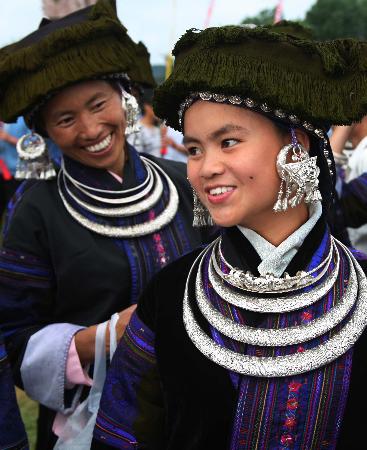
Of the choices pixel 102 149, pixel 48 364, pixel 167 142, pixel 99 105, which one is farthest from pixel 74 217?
pixel 167 142

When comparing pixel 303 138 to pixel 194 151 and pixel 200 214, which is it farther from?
pixel 200 214

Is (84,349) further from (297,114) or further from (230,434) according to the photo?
(297,114)

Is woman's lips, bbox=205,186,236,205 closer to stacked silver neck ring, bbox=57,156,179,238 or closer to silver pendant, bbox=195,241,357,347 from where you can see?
silver pendant, bbox=195,241,357,347

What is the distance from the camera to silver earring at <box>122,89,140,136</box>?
8.05ft

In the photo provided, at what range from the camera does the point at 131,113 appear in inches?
96.7

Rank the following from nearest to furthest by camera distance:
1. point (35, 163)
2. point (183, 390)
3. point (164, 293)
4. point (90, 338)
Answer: point (183, 390)
point (164, 293)
point (90, 338)
point (35, 163)

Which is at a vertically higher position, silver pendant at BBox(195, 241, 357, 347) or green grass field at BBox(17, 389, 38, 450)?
silver pendant at BBox(195, 241, 357, 347)

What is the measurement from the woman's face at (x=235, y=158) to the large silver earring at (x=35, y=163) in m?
1.05

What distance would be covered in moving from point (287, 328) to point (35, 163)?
137 centimetres

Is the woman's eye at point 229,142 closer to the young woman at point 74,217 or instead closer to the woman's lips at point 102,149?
the young woman at point 74,217

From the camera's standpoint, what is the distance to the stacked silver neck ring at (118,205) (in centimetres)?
233

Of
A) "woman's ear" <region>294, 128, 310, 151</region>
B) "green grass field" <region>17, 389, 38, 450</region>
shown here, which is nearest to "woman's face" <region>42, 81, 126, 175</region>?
"woman's ear" <region>294, 128, 310, 151</region>

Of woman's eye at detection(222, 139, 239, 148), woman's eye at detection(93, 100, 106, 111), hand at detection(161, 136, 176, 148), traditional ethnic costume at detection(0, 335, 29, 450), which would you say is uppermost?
hand at detection(161, 136, 176, 148)

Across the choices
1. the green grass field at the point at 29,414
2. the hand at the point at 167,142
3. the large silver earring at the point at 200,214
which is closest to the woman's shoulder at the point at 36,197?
the large silver earring at the point at 200,214
